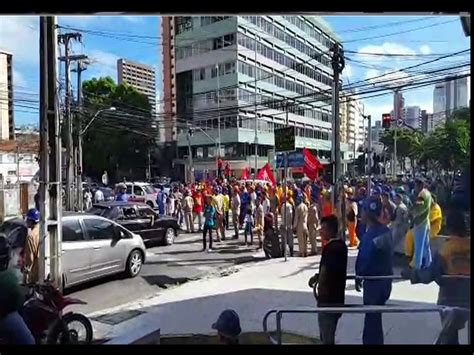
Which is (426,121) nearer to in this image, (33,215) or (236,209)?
(33,215)

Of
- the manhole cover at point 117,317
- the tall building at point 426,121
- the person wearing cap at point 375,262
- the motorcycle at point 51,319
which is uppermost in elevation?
the tall building at point 426,121

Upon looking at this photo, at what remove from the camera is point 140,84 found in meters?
4.95

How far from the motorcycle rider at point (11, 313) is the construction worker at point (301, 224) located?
492 centimetres

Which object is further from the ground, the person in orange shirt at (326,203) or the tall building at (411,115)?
the tall building at (411,115)

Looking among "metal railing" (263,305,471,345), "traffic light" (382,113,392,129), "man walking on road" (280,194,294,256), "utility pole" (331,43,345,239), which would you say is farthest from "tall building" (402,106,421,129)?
"man walking on road" (280,194,294,256)

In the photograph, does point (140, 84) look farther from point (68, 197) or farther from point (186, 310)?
point (68, 197)

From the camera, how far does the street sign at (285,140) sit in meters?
6.85

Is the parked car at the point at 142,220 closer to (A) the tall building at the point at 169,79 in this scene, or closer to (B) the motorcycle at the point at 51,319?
(A) the tall building at the point at 169,79

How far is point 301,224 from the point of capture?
303 inches

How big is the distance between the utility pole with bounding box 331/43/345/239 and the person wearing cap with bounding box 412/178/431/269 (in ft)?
2.19

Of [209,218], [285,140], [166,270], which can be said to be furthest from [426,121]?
[209,218]

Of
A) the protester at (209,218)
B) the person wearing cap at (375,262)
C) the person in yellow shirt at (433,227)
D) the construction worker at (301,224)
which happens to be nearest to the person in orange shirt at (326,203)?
the person in yellow shirt at (433,227)

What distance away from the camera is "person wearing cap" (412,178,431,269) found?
12.2 feet
